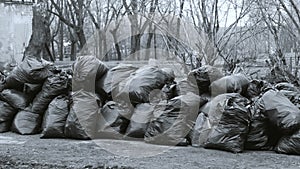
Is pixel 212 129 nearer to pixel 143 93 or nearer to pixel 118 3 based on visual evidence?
pixel 143 93

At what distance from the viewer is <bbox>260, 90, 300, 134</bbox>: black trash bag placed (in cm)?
407

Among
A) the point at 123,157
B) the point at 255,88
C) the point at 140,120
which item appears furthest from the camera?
the point at 255,88

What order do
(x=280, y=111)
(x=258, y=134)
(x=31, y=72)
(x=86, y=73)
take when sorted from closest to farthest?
(x=280, y=111) < (x=258, y=134) < (x=86, y=73) < (x=31, y=72)

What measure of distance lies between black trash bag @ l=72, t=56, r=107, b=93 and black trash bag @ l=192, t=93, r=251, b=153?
1.45m

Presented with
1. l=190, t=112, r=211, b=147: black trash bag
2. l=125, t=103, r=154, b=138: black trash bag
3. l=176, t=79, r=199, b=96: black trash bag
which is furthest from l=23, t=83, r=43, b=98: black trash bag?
l=190, t=112, r=211, b=147: black trash bag

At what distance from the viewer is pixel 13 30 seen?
16609 millimetres

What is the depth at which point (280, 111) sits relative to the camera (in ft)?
13.7

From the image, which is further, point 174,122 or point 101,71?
point 101,71

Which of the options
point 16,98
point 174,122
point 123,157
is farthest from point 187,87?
point 16,98

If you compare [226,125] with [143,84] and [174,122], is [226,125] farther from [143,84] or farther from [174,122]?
[143,84]

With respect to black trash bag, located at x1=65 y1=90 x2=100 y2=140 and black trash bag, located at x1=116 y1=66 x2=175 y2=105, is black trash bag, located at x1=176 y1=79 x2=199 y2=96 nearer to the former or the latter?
black trash bag, located at x1=116 y1=66 x2=175 y2=105

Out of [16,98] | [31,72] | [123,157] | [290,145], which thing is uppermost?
[31,72]

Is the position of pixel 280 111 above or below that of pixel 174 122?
above

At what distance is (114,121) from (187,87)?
36.1 inches
